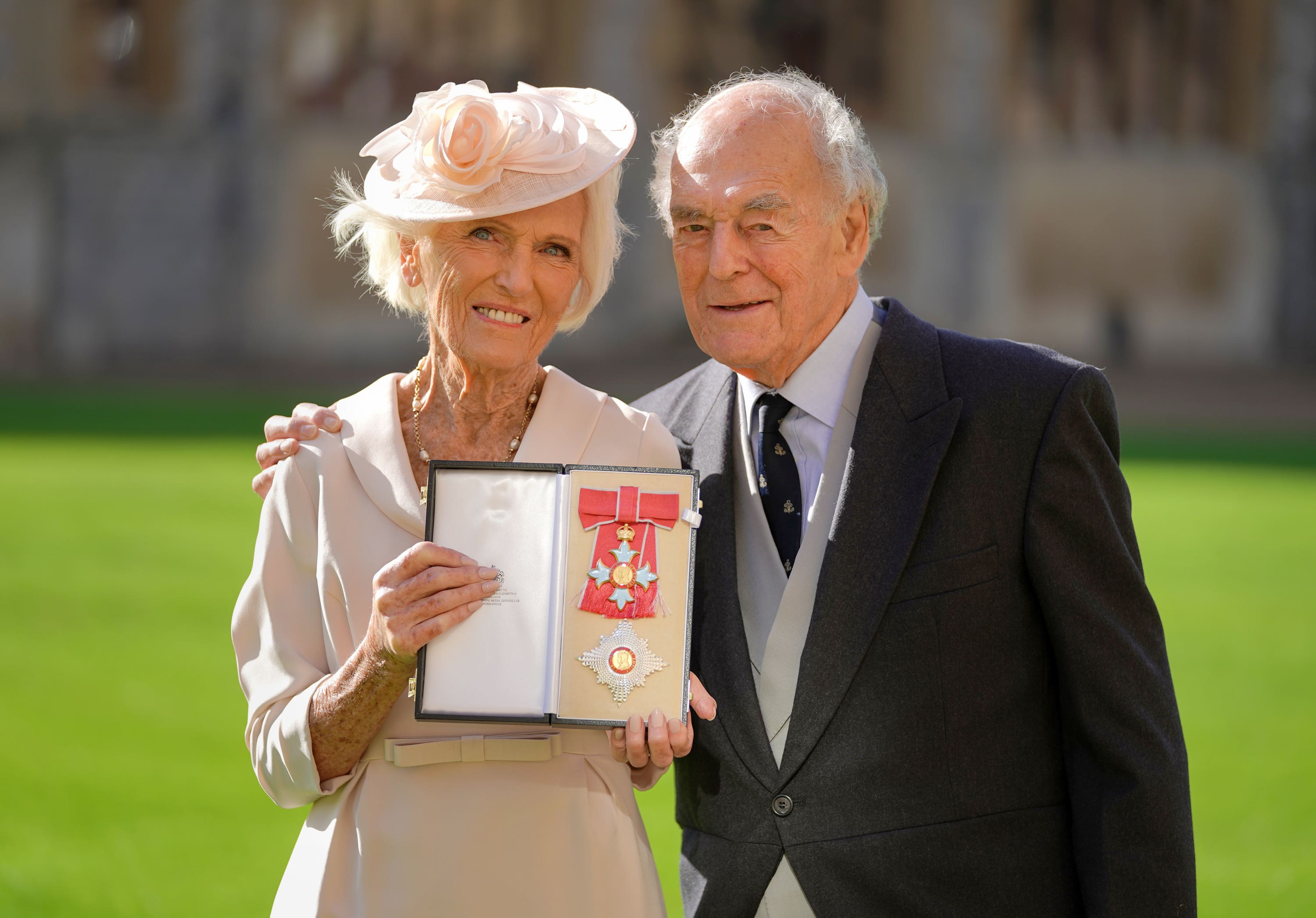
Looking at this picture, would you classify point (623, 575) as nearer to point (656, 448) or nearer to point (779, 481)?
point (656, 448)

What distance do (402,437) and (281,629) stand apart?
428mm

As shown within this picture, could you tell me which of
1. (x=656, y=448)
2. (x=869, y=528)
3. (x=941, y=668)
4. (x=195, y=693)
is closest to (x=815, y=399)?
(x=869, y=528)

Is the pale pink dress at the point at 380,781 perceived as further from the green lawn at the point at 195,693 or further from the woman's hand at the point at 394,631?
the green lawn at the point at 195,693

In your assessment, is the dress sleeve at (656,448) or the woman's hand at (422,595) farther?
the dress sleeve at (656,448)

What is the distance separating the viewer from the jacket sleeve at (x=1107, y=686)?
2746mm

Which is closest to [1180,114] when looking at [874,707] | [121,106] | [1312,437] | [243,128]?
[1312,437]

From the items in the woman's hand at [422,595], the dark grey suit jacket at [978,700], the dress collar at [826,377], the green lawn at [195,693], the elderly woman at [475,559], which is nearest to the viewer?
the woman's hand at [422,595]

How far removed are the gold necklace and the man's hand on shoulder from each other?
0.49ft

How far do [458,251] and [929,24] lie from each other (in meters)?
21.9

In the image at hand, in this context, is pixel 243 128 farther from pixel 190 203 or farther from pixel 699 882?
pixel 699 882

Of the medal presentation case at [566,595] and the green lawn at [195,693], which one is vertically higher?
the medal presentation case at [566,595]

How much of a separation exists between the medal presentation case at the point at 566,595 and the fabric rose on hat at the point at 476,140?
0.57 m

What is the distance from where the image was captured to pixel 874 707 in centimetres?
279

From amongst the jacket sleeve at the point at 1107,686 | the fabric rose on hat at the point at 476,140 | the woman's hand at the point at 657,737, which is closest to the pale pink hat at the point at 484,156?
the fabric rose on hat at the point at 476,140
